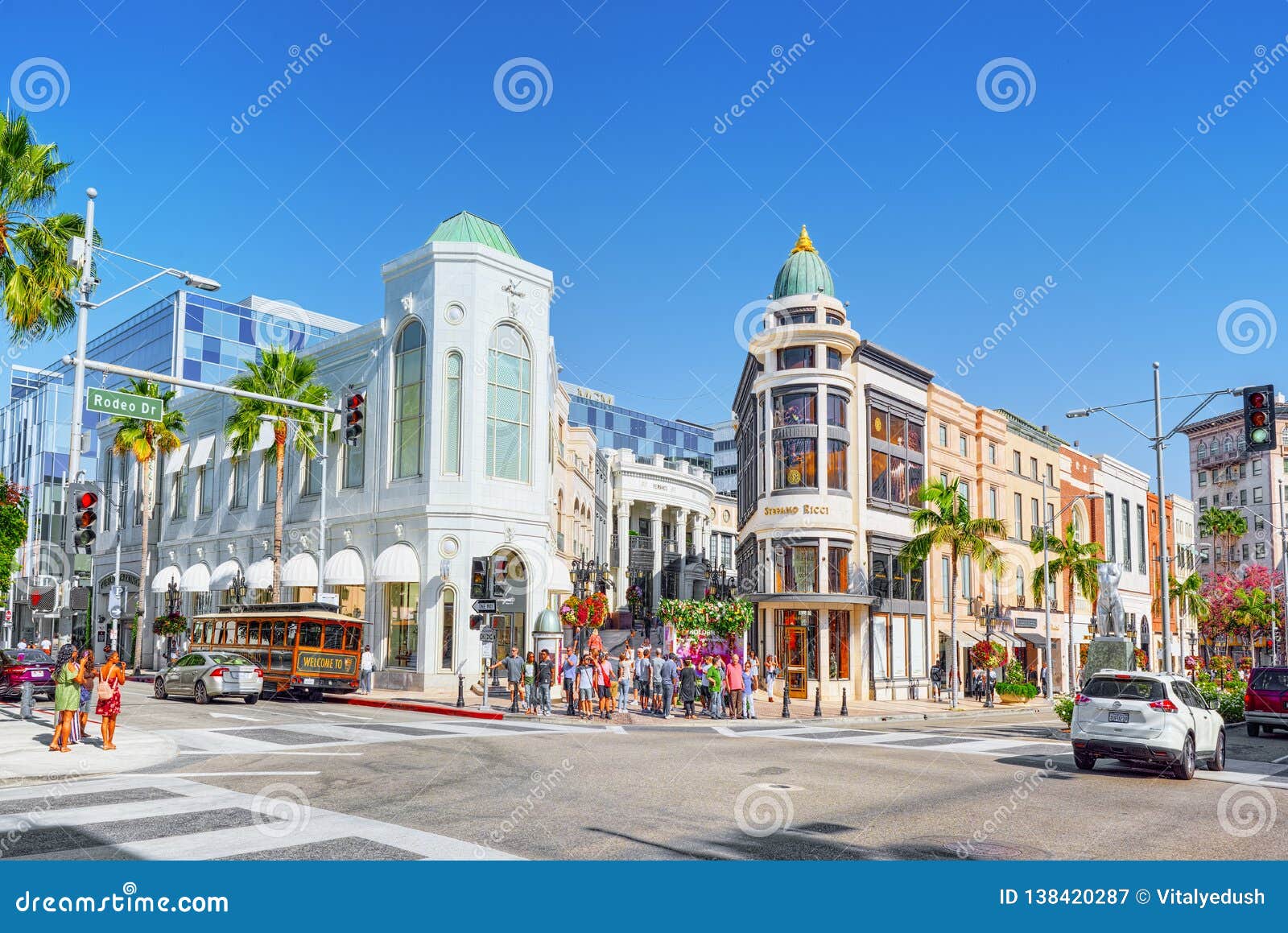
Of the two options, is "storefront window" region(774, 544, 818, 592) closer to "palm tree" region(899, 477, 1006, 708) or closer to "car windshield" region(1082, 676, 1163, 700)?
"palm tree" region(899, 477, 1006, 708)

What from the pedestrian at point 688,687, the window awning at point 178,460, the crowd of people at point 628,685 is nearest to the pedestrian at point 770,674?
the crowd of people at point 628,685

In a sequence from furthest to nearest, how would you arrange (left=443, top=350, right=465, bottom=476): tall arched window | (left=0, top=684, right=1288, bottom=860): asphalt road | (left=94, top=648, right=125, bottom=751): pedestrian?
(left=443, top=350, right=465, bottom=476): tall arched window
(left=94, top=648, right=125, bottom=751): pedestrian
(left=0, top=684, right=1288, bottom=860): asphalt road

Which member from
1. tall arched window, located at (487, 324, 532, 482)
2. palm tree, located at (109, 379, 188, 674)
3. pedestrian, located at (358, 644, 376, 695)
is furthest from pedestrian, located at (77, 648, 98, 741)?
palm tree, located at (109, 379, 188, 674)

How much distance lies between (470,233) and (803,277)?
1467cm

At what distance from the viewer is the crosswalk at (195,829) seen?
9.52 m

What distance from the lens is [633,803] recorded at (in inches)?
512

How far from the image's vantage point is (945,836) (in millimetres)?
10945

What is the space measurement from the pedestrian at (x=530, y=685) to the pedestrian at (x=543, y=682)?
1.25ft

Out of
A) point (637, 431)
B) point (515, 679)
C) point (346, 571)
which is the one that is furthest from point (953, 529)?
point (637, 431)

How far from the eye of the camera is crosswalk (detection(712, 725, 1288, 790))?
17844mm

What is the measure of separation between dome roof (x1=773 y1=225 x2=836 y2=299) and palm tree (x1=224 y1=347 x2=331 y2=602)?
2068cm

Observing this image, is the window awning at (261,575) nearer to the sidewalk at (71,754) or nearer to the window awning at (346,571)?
the window awning at (346,571)

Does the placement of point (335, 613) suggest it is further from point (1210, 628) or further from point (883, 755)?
point (1210, 628)

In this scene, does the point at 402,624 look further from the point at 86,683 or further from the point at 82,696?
the point at 86,683
